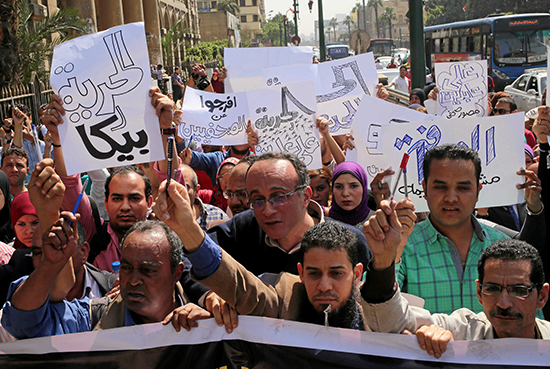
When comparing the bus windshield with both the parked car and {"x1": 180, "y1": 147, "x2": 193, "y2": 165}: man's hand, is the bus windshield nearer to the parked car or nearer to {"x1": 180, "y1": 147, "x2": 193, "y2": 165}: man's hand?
the parked car

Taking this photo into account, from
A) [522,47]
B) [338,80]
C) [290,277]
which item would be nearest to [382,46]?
[522,47]

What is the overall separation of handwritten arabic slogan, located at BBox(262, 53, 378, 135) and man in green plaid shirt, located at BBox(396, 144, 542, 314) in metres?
3.61

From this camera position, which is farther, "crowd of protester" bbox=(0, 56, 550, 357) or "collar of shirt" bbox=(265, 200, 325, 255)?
A: "collar of shirt" bbox=(265, 200, 325, 255)

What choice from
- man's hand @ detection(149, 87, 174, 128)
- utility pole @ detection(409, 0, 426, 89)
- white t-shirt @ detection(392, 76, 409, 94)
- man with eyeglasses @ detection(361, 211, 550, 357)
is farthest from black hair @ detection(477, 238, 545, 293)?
white t-shirt @ detection(392, 76, 409, 94)

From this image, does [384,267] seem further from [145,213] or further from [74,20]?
[74,20]

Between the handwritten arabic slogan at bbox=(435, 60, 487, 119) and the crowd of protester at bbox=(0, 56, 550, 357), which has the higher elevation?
the handwritten arabic slogan at bbox=(435, 60, 487, 119)

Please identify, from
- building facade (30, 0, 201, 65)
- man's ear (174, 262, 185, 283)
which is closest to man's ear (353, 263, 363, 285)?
man's ear (174, 262, 185, 283)

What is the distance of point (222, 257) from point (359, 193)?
2.09m

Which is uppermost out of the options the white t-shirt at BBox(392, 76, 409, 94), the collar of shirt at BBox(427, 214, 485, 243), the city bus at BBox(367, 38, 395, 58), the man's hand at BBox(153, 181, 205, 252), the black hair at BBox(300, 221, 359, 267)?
the city bus at BBox(367, 38, 395, 58)

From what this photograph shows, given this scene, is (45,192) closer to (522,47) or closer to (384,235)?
(384,235)

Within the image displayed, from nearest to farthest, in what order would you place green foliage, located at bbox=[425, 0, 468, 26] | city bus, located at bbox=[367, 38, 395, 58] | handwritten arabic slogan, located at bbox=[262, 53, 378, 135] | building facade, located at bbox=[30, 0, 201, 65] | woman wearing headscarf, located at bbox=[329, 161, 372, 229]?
woman wearing headscarf, located at bbox=[329, 161, 372, 229] < handwritten arabic slogan, located at bbox=[262, 53, 378, 135] < building facade, located at bbox=[30, 0, 201, 65] < city bus, located at bbox=[367, 38, 395, 58] < green foliage, located at bbox=[425, 0, 468, 26]

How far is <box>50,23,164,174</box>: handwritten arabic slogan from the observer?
11.4ft

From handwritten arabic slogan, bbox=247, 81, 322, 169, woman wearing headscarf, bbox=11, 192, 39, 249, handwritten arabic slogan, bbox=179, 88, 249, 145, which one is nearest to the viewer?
woman wearing headscarf, bbox=11, 192, 39, 249

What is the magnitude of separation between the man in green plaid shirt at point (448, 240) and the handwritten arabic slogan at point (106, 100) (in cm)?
173
